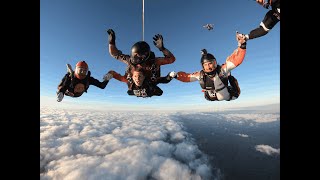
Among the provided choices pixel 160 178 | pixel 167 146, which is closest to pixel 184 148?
pixel 167 146

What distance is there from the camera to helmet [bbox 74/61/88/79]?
17.0 feet

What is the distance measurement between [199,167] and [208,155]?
76.7 ft

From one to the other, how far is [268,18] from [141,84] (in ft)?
9.64

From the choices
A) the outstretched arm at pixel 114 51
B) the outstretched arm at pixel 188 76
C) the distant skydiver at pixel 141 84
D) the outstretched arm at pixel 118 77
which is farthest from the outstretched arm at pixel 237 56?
the outstretched arm at pixel 118 77

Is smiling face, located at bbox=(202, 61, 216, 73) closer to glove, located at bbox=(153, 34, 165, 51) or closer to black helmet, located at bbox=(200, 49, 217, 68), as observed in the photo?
black helmet, located at bbox=(200, 49, 217, 68)

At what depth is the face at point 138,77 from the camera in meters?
5.19

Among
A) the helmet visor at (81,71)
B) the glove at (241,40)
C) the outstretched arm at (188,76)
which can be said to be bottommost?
the outstretched arm at (188,76)

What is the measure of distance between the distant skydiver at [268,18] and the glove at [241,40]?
0.17 m

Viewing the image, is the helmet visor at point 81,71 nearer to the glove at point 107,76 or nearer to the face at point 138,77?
the glove at point 107,76

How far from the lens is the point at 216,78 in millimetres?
4949

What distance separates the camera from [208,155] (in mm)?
195375
